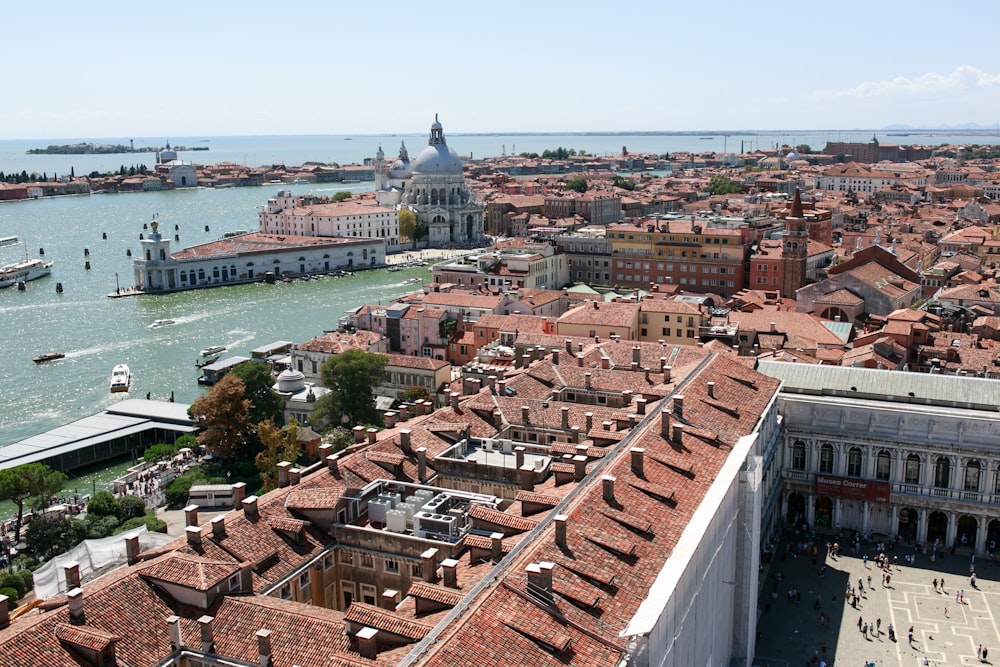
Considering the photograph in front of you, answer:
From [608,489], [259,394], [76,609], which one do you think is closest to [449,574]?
[608,489]

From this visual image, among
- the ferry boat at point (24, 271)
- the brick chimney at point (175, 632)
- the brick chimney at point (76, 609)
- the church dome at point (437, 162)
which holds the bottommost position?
the ferry boat at point (24, 271)

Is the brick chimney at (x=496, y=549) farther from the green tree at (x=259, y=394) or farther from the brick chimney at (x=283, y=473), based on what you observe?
the green tree at (x=259, y=394)

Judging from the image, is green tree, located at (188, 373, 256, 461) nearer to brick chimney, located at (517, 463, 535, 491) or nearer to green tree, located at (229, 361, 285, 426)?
green tree, located at (229, 361, 285, 426)

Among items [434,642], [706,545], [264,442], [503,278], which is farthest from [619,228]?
[434,642]

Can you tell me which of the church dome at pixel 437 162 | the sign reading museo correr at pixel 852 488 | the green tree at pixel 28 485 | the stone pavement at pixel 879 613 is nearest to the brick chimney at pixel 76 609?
the stone pavement at pixel 879 613

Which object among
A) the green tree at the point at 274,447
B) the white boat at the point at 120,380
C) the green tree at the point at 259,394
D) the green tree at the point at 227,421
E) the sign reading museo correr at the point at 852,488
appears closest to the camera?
the sign reading museo correr at the point at 852,488

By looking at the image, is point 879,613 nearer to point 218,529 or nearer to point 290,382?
point 218,529
